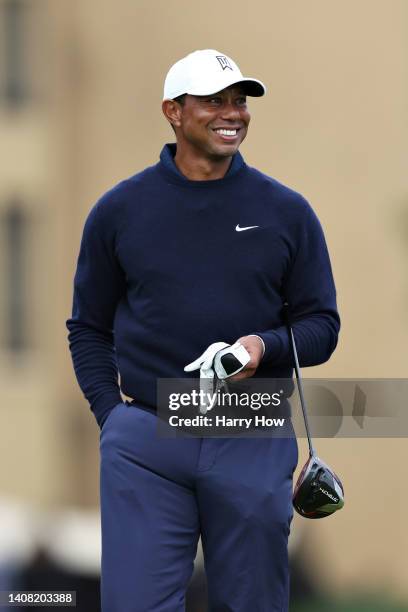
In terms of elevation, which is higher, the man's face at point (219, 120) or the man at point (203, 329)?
the man's face at point (219, 120)

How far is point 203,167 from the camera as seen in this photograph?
5184 mm

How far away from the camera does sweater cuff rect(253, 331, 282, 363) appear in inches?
196

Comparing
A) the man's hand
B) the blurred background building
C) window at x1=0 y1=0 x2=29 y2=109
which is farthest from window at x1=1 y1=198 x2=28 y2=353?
the man's hand

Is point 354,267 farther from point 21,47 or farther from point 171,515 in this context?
point 171,515

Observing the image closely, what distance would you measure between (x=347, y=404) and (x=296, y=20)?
16.5 meters

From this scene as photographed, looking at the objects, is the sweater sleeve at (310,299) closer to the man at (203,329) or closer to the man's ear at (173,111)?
the man at (203,329)

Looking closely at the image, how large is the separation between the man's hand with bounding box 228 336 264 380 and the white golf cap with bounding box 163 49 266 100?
28.0 inches

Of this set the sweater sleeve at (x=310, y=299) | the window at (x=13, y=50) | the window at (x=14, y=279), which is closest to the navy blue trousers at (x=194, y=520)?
the sweater sleeve at (x=310, y=299)

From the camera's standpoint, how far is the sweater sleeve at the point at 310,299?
5.15 meters

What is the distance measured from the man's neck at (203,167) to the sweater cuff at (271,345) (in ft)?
1.62

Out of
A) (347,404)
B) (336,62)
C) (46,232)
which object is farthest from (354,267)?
(347,404)

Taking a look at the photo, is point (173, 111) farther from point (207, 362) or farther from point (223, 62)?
point (207, 362)

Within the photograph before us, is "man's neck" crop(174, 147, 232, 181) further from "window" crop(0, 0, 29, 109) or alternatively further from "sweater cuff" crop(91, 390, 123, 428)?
"window" crop(0, 0, 29, 109)

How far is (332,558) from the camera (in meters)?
22.6
